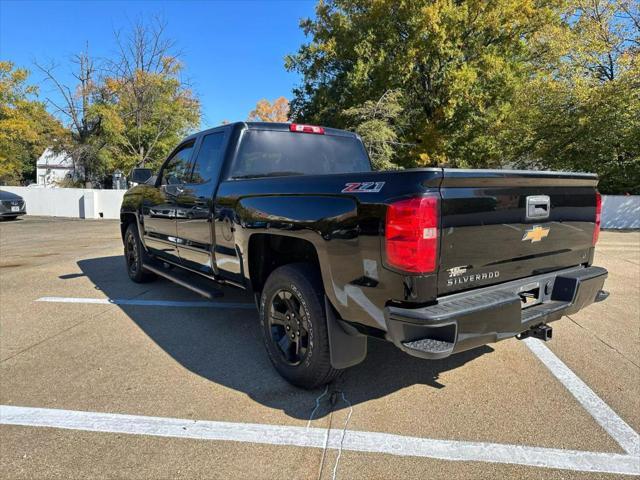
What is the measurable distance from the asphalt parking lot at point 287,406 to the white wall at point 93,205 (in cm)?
1508

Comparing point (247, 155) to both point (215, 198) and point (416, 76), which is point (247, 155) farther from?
point (416, 76)

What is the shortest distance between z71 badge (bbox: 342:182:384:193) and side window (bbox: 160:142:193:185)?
2.72 m

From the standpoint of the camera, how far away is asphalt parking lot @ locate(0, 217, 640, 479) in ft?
8.02

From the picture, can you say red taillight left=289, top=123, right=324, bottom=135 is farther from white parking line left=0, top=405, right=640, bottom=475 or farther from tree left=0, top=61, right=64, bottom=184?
tree left=0, top=61, right=64, bottom=184

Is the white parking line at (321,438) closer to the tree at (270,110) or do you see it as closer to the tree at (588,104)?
the tree at (588,104)

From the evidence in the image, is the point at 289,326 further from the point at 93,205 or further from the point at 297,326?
the point at 93,205

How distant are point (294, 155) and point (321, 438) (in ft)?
8.87

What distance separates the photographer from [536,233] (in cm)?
293

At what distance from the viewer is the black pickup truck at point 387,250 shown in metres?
2.37

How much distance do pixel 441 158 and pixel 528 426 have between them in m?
20.8

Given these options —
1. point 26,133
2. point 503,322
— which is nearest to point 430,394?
point 503,322

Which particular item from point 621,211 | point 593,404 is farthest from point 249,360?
point 621,211

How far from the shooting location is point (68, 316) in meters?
5.10

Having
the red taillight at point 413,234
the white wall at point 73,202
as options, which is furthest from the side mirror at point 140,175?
the white wall at point 73,202
